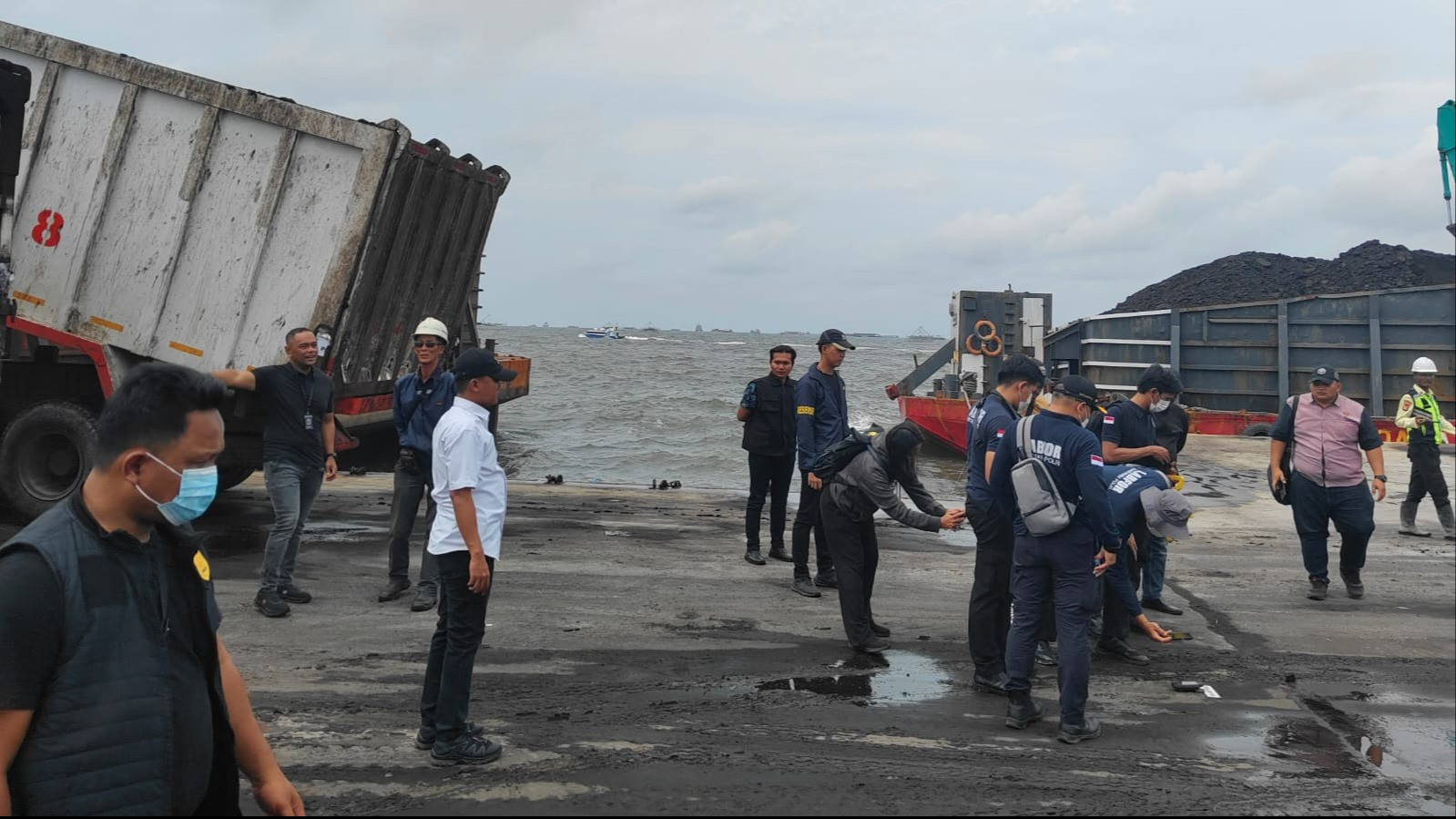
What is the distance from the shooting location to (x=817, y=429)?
7.73 m

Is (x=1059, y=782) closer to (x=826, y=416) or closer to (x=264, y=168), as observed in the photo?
(x=826, y=416)

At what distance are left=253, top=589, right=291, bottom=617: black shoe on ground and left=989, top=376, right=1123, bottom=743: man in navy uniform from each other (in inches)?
167

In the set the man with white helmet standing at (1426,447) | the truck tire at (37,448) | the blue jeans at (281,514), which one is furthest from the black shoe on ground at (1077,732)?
the truck tire at (37,448)

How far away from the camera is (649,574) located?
8.01 meters

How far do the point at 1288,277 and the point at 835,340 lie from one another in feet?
76.0

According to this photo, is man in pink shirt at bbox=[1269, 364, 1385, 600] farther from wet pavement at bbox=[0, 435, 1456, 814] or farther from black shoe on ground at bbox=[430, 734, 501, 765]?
black shoe on ground at bbox=[430, 734, 501, 765]

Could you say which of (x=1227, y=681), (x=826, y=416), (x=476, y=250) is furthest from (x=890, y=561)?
(x=476, y=250)

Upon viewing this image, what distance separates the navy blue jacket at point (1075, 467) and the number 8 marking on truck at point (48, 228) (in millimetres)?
7924

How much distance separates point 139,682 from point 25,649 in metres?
0.22

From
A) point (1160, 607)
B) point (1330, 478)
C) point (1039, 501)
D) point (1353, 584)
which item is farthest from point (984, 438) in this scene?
point (1353, 584)

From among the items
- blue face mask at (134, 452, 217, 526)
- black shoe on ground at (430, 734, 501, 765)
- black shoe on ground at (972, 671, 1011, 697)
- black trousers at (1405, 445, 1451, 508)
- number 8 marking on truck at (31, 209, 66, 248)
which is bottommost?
black shoe on ground at (430, 734, 501, 765)

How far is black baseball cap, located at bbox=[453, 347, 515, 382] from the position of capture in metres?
4.46

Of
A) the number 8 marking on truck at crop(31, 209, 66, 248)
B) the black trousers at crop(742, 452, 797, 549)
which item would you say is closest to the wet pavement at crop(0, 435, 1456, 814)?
the black trousers at crop(742, 452, 797, 549)

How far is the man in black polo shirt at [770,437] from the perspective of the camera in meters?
8.61
